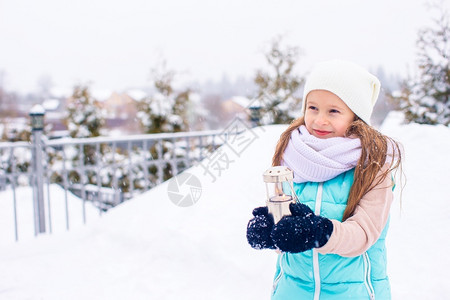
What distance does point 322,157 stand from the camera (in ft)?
4.36

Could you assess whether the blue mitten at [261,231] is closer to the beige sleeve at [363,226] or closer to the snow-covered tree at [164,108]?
the beige sleeve at [363,226]

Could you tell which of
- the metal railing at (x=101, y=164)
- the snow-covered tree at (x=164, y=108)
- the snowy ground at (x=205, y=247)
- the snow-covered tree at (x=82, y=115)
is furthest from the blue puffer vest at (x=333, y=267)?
the snow-covered tree at (x=82, y=115)

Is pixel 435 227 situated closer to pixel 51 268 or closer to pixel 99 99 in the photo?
pixel 51 268

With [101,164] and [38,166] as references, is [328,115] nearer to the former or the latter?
[38,166]

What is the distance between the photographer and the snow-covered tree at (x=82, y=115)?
1217 cm

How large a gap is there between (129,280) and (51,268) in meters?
0.96

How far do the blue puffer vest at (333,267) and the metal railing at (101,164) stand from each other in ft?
13.6

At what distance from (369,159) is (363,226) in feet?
0.74

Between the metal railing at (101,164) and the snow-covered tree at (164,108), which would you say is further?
the snow-covered tree at (164,108)

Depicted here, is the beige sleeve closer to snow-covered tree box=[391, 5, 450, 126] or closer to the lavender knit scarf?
the lavender knit scarf

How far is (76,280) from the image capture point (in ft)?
11.8

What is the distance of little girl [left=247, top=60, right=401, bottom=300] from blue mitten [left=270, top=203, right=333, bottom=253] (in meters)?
0.06

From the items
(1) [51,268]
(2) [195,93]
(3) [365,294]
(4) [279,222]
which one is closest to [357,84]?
(4) [279,222]

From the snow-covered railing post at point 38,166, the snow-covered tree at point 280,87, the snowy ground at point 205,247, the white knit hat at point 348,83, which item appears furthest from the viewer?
the snow-covered tree at point 280,87
